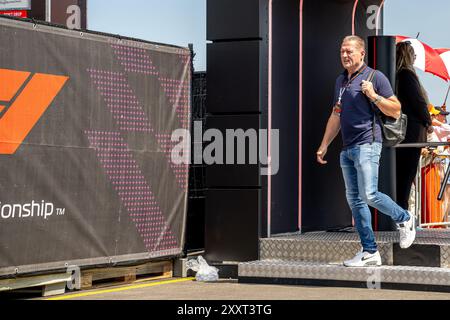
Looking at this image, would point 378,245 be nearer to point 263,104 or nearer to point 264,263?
point 264,263

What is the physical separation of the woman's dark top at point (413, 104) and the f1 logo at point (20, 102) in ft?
13.9

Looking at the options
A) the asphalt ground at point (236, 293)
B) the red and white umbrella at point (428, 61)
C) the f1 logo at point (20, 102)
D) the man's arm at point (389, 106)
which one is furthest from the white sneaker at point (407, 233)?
the red and white umbrella at point (428, 61)

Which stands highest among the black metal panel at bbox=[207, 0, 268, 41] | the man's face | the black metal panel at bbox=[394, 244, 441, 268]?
the black metal panel at bbox=[207, 0, 268, 41]

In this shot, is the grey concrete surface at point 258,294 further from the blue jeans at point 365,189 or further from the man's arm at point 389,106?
the man's arm at point 389,106

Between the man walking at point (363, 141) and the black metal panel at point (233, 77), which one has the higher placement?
the black metal panel at point (233, 77)

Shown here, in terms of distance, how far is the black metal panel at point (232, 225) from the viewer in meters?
9.32

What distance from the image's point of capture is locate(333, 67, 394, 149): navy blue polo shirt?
8.20 metres

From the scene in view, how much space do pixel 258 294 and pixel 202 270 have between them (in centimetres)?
129

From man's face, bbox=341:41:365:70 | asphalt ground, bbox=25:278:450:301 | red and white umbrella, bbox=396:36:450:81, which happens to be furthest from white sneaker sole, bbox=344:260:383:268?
red and white umbrella, bbox=396:36:450:81

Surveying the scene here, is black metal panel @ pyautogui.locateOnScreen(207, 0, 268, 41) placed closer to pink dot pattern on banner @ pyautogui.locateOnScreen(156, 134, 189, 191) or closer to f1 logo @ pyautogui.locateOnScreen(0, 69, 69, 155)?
pink dot pattern on banner @ pyautogui.locateOnScreen(156, 134, 189, 191)

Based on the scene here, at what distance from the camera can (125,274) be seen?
898 cm

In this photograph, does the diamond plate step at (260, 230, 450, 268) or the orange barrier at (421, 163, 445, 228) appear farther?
the orange barrier at (421, 163, 445, 228)

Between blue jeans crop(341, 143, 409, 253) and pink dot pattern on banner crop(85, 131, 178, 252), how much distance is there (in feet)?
6.45
